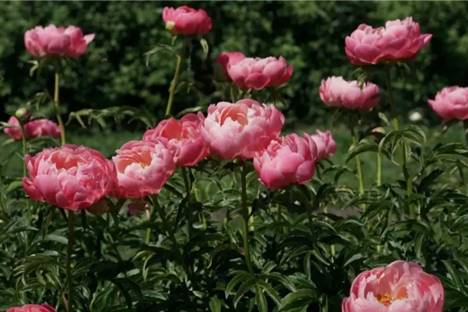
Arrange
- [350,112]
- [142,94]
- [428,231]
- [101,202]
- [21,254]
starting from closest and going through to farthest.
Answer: [101,202] < [428,231] < [21,254] < [350,112] < [142,94]

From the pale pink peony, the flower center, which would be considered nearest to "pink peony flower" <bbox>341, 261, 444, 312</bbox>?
the flower center

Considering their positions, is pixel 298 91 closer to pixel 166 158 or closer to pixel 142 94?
pixel 142 94

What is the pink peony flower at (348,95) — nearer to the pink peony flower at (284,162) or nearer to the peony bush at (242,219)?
the peony bush at (242,219)

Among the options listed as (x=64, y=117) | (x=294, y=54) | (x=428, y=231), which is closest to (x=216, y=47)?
(x=294, y=54)

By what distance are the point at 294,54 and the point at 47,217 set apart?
601 centimetres

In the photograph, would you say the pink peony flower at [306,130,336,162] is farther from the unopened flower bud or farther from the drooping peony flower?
the unopened flower bud

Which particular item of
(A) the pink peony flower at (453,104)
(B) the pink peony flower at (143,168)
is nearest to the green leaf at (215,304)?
(B) the pink peony flower at (143,168)

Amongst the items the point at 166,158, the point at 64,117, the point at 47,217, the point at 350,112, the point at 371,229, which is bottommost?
the point at 64,117

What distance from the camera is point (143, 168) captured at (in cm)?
177

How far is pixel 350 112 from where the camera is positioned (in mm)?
2539

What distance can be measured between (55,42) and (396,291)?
1504 mm

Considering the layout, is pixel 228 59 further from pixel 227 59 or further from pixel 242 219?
pixel 242 219

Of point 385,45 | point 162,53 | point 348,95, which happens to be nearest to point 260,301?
point 385,45

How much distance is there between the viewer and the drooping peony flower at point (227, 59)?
8.09 feet
